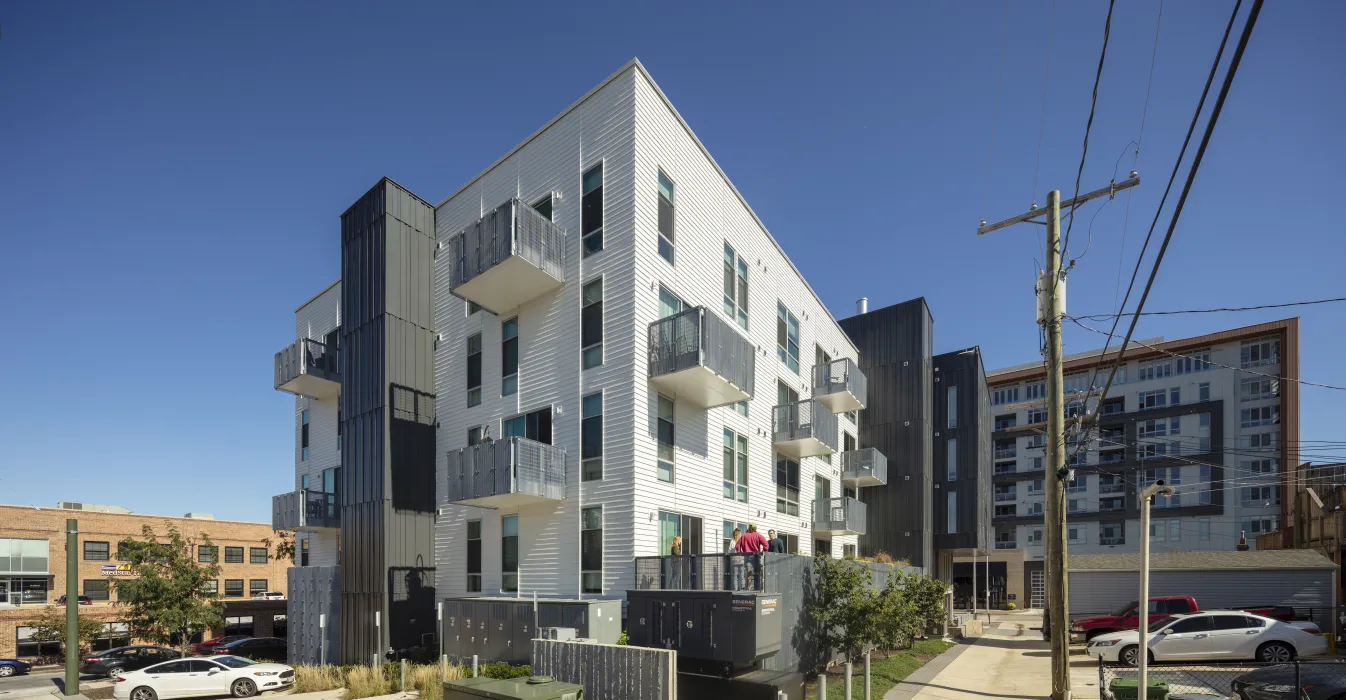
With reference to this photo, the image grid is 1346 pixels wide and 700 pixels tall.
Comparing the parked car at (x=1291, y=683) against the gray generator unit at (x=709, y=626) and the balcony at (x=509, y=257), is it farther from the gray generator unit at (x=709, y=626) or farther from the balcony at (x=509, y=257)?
the balcony at (x=509, y=257)

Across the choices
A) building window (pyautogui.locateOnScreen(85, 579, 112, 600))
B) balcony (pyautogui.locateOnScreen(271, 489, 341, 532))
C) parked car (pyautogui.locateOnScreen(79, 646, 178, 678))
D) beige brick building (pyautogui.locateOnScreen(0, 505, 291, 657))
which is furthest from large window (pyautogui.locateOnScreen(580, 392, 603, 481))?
building window (pyautogui.locateOnScreen(85, 579, 112, 600))

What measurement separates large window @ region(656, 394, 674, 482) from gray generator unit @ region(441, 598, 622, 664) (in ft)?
11.5

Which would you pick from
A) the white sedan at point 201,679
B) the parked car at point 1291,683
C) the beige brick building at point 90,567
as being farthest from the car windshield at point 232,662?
the parked car at point 1291,683

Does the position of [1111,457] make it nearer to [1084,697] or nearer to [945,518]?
[945,518]

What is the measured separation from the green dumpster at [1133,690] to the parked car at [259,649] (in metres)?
30.1

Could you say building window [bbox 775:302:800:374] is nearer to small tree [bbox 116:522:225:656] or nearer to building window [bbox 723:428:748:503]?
building window [bbox 723:428:748:503]

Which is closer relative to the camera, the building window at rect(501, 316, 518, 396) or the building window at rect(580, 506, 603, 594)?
the building window at rect(580, 506, 603, 594)

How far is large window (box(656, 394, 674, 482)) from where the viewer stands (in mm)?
19125

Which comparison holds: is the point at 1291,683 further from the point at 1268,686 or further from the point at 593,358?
the point at 593,358

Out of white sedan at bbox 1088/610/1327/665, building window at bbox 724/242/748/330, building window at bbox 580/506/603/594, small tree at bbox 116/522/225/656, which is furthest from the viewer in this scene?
small tree at bbox 116/522/225/656

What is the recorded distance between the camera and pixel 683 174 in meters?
21.4

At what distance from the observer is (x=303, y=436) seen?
30594mm

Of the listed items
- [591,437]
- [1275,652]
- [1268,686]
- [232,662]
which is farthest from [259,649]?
[1275,652]

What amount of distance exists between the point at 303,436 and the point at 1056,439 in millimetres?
27759
